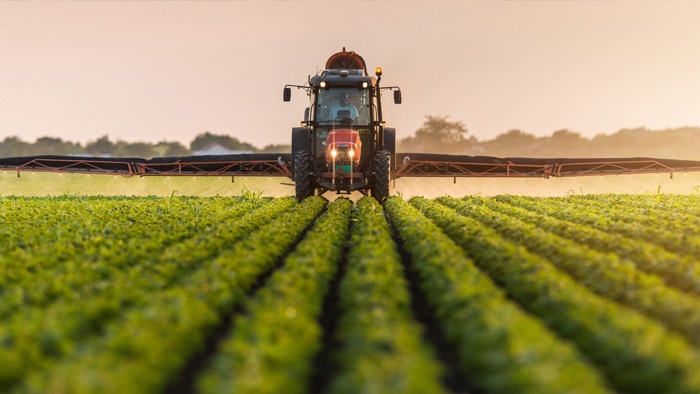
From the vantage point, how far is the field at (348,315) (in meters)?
4.61

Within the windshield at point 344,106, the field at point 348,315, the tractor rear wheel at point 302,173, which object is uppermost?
the windshield at point 344,106

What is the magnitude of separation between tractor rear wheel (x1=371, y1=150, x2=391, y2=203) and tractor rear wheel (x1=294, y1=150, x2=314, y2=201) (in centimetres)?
205

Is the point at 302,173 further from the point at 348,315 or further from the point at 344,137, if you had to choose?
the point at 348,315

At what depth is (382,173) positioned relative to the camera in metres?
19.5

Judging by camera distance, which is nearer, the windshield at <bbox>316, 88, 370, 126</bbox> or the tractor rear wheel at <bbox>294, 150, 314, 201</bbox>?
the windshield at <bbox>316, 88, 370, 126</bbox>

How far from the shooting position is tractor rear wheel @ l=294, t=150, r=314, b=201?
1992 centimetres

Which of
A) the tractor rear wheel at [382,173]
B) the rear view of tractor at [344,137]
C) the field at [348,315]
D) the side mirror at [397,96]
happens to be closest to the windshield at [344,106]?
the rear view of tractor at [344,137]

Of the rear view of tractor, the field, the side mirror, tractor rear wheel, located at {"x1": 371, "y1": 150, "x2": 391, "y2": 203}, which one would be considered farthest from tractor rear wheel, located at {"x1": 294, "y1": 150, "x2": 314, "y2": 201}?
the field

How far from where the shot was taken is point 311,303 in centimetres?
664

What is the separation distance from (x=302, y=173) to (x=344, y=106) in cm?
237

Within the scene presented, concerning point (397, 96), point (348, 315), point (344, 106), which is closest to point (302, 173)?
point (344, 106)

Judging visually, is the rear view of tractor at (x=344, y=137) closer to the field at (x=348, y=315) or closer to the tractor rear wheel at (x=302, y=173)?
the tractor rear wheel at (x=302, y=173)

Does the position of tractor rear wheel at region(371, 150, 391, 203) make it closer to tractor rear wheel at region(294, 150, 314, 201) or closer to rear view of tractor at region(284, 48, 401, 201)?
rear view of tractor at region(284, 48, 401, 201)

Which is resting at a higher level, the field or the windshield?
the windshield
